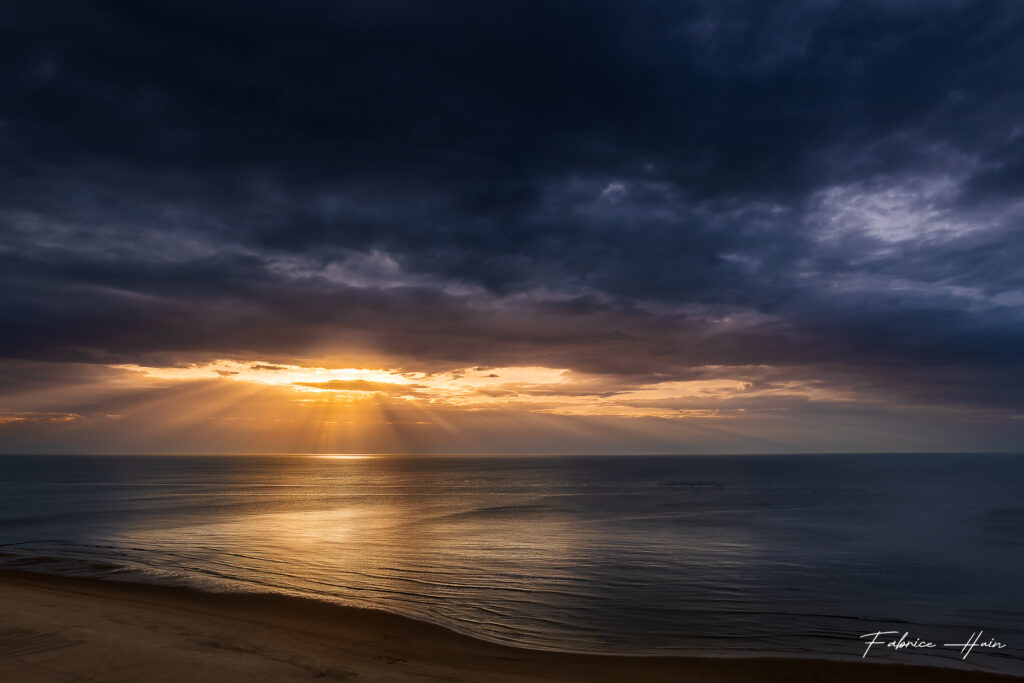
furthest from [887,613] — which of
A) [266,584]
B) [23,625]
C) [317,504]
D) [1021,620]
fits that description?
[317,504]

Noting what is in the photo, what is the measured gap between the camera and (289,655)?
16625mm

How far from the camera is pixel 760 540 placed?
4800cm

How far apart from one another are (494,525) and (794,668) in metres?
43.3

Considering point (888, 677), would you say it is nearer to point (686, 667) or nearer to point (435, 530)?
point (686, 667)
